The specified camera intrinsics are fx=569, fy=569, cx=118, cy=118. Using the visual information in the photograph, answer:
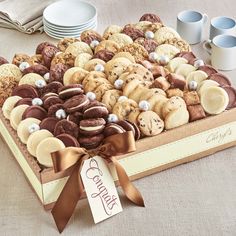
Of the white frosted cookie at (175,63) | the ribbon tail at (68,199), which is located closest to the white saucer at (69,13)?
the white frosted cookie at (175,63)

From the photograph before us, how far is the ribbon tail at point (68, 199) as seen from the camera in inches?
45.1

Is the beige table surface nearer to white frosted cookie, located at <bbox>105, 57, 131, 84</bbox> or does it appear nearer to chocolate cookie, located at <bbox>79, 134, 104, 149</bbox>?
chocolate cookie, located at <bbox>79, 134, 104, 149</bbox>

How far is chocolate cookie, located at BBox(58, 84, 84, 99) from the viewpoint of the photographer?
50.3 inches

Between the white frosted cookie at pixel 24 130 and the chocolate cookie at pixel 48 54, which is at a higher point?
the white frosted cookie at pixel 24 130

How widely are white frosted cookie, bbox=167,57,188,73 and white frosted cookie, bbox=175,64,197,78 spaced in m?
0.01

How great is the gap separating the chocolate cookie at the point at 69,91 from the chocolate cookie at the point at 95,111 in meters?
0.07

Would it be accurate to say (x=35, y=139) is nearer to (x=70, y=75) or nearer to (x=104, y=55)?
(x=70, y=75)

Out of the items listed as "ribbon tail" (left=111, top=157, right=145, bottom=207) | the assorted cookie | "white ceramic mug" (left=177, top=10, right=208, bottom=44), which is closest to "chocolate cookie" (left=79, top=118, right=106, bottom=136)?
the assorted cookie

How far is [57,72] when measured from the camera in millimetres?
1391

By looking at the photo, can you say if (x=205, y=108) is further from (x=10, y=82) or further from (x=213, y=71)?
(x=10, y=82)

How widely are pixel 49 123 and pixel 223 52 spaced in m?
0.63

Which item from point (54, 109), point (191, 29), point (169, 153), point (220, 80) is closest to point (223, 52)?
point (191, 29)

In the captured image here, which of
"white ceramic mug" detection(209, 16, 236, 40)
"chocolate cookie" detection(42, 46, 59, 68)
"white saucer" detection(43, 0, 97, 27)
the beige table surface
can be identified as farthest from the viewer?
"white saucer" detection(43, 0, 97, 27)

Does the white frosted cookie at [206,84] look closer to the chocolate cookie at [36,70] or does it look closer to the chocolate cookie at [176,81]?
the chocolate cookie at [176,81]
